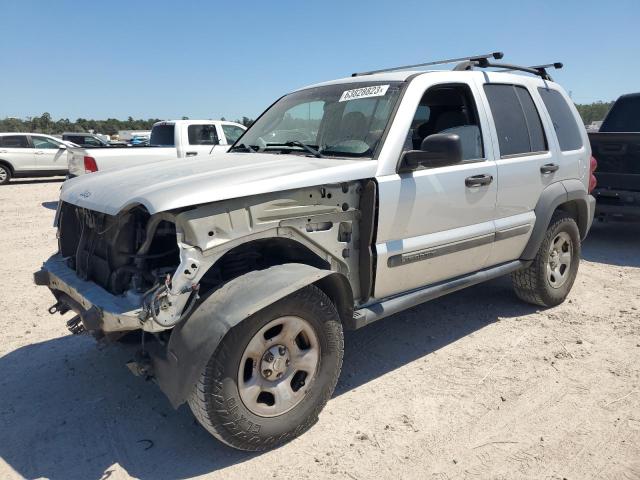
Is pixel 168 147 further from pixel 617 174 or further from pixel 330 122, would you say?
pixel 617 174

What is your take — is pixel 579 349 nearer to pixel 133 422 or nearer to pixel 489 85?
pixel 489 85

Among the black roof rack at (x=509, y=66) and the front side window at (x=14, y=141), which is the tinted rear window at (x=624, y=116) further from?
the front side window at (x=14, y=141)

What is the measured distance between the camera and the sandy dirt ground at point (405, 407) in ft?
8.78

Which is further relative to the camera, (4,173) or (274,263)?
(4,173)

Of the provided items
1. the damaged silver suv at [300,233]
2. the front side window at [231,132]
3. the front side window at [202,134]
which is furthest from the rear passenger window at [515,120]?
the front side window at [231,132]

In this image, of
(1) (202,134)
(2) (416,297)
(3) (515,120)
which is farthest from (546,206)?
(1) (202,134)

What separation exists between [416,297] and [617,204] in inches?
203

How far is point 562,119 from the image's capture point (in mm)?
4824

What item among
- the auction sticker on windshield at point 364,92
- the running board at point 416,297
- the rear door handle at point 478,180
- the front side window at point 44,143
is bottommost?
the running board at point 416,297

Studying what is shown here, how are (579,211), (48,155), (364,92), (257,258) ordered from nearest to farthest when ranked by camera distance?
1. (257,258)
2. (364,92)
3. (579,211)
4. (48,155)

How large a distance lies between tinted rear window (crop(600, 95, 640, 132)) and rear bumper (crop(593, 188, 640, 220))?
81.1 inches

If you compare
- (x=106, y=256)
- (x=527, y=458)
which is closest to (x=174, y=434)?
(x=106, y=256)

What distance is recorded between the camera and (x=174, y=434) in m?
2.96

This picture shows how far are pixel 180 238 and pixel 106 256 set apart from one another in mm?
693
